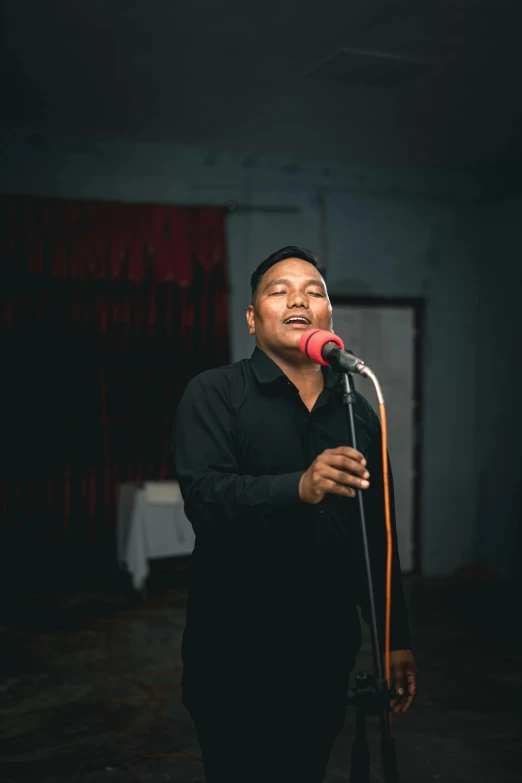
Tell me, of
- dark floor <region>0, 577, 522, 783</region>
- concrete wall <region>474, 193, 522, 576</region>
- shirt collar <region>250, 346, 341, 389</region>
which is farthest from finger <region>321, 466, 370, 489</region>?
concrete wall <region>474, 193, 522, 576</region>

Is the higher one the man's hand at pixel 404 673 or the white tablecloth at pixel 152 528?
the man's hand at pixel 404 673

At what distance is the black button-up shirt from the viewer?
58.7 inches

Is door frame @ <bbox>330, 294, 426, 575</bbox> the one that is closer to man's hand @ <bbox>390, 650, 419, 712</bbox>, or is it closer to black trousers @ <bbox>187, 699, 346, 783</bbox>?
man's hand @ <bbox>390, 650, 419, 712</bbox>

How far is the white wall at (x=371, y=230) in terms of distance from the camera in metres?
5.71

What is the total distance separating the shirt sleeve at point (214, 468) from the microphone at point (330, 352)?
19cm

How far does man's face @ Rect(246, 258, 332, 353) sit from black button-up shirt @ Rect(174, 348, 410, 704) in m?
0.06

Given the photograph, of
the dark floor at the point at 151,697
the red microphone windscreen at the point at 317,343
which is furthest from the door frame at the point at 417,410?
the red microphone windscreen at the point at 317,343

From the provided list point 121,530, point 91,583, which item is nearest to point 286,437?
point 121,530

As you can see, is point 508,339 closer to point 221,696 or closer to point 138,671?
point 138,671

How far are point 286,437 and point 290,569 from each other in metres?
0.26

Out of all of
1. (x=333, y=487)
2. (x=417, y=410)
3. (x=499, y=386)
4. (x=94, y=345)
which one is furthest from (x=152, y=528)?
(x=333, y=487)

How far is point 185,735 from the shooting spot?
3.14 metres

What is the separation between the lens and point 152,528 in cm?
514

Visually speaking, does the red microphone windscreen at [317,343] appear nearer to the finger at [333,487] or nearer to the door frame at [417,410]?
the finger at [333,487]
